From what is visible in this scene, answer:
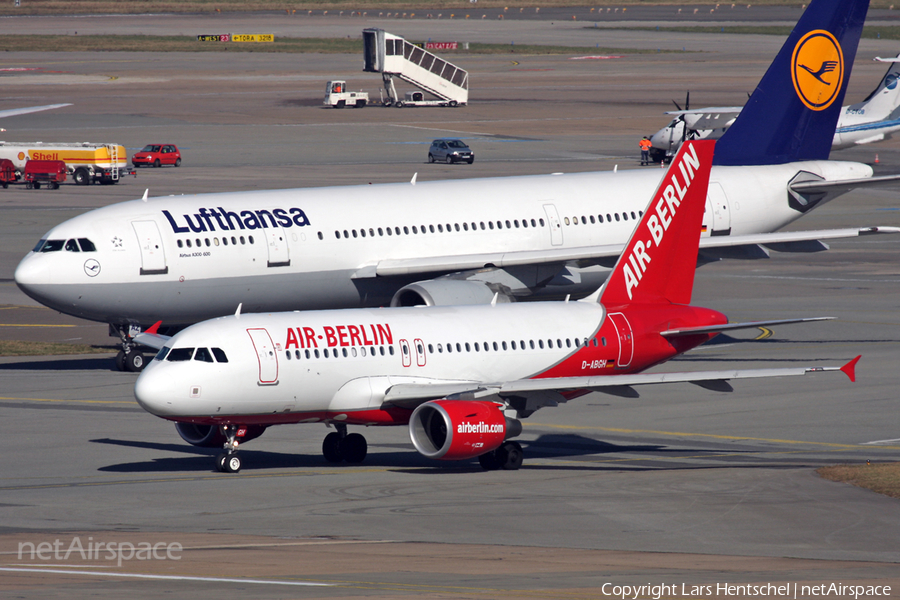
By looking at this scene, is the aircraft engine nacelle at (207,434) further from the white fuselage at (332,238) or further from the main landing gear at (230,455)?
the white fuselage at (332,238)

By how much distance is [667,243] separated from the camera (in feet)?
121

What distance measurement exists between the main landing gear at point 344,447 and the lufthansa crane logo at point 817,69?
96.7ft

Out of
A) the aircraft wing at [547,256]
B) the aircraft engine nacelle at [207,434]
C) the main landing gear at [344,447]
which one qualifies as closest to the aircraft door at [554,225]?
the aircraft wing at [547,256]

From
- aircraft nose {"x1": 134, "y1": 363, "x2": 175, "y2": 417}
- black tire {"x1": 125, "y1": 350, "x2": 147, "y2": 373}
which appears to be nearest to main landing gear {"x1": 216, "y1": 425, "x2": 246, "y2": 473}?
aircraft nose {"x1": 134, "y1": 363, "x2": 175, "y2": 417}

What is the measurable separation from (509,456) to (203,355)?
24.9 feet

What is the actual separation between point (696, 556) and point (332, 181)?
75764 mm

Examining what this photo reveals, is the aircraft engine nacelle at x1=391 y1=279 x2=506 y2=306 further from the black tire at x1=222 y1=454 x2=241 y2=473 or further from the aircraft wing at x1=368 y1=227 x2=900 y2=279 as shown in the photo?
the black tire at x1=222 y1=454 x2=241 y2=473

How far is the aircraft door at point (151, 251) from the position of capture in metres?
42.6

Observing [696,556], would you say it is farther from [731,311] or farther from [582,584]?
[731,311]

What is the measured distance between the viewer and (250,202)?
45281mm

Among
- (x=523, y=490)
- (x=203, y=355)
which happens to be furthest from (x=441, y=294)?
(x=523, y=490)

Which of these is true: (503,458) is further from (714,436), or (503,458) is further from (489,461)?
(714,436)

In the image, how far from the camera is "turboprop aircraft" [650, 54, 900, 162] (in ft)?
342

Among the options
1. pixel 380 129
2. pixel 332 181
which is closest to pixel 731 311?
pixel 332 181
